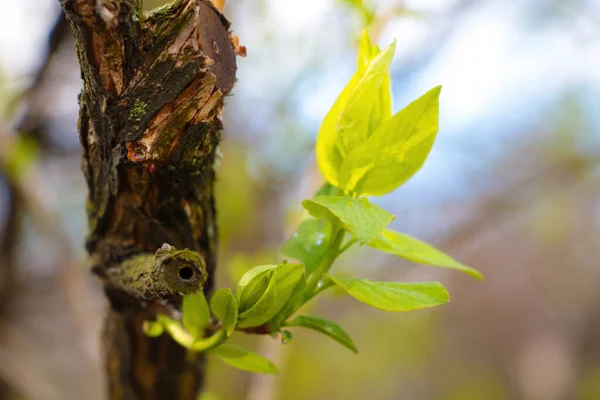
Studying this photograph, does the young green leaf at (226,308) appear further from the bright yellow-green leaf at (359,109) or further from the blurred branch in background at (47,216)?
the blurred branch in background at (47,216)

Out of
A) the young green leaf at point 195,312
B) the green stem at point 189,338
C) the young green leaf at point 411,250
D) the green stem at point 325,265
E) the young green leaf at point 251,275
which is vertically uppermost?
the young green leaf at point 411,250

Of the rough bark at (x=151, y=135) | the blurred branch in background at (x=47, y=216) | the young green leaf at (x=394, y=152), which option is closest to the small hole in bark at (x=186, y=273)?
the rough bark at (x=151, y=135)

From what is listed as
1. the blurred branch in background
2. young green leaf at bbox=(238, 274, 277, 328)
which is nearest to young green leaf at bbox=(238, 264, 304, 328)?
young green leaf at bbox=(238, 274, 277, 328)

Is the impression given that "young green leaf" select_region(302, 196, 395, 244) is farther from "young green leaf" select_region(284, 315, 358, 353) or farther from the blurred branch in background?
the blurred branch in background

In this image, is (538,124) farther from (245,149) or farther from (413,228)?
(245,149)

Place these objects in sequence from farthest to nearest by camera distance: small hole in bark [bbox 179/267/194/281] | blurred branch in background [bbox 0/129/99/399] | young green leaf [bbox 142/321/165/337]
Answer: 1. blurred branch in background [bbox 0/129/99/399]
2. young green leaf [bbox 142/321/165/337]
3. small hole in bark [bbox 179/267/194/281]

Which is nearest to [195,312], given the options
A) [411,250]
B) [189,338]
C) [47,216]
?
[189,338]
